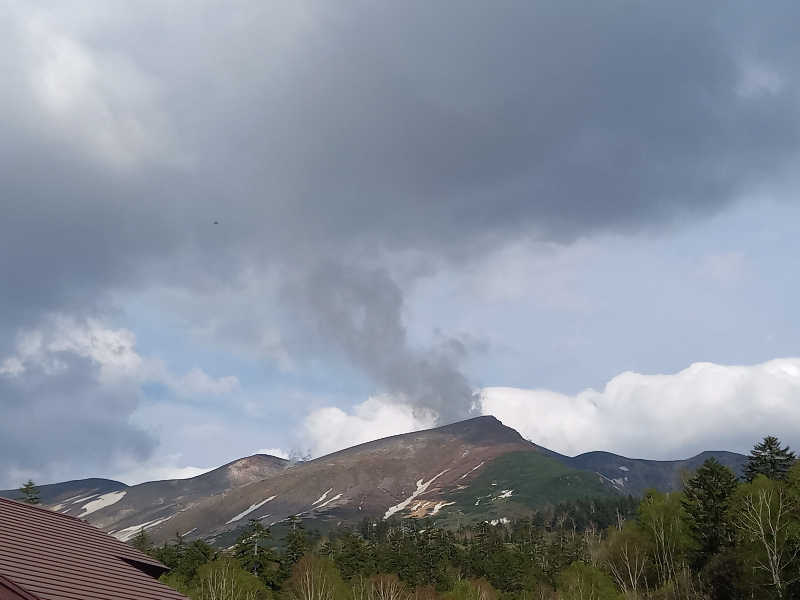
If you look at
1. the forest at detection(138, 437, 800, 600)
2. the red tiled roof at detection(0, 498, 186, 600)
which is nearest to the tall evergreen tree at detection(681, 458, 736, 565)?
the forest at detection(138, 437, 800, 600)

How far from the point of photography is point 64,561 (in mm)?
31344

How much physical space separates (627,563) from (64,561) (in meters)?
72.9

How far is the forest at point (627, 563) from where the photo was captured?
221ft

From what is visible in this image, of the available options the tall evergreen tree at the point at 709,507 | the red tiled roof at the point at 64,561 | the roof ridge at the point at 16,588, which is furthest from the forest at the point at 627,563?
the roof ridge at the point at 16,588

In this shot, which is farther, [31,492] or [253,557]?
[31,492]

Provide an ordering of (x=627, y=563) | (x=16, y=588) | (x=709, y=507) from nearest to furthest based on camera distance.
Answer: (x=16, y=588)
(x=627, y=563)
(x=709, y=507)

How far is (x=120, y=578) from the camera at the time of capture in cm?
3322

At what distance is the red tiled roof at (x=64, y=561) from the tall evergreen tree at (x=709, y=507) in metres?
73.8

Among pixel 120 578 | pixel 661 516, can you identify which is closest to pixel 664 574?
pixel 661 516

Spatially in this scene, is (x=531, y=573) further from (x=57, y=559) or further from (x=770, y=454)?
(x=57, y=559)

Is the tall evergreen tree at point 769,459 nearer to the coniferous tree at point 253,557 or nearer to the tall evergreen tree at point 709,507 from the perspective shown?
the tall evergreen tree at point 709,507

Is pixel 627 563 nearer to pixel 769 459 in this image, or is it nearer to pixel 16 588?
pixel 769 459

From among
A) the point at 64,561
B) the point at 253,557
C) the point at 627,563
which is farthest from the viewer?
the point at 253,557

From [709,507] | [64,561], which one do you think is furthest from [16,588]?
[709,507]
